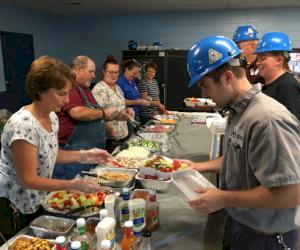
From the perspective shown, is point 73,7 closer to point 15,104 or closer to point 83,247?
point 15,104

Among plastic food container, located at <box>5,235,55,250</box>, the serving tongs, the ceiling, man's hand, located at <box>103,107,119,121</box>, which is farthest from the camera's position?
the ceiling

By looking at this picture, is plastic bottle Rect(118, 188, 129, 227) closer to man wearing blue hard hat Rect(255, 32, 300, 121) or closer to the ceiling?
man wearing blue hard hat Rect(255, 32, 300, 121)

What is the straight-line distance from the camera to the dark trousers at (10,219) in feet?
Answer: 4.70

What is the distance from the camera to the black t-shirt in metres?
2.04

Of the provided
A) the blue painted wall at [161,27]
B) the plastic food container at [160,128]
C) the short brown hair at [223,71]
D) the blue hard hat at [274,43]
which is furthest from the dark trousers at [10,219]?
the blue painted wall at [161,27]

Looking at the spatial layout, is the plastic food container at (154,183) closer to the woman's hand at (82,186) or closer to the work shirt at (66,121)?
the woman's hand at (82,186)

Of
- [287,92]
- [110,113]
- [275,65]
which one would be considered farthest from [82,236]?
[275,65]

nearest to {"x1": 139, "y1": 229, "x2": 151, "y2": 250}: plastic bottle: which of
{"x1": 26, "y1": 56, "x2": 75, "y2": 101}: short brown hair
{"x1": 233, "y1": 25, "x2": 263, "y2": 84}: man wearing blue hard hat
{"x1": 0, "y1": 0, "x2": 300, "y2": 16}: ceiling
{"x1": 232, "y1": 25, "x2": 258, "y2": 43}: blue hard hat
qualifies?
{"x1": 26, "y1": 56, "x2": 75, "y2": 101}: short brown hair

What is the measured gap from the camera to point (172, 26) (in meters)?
6.77

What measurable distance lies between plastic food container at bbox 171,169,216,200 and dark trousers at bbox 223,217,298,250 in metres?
0.20

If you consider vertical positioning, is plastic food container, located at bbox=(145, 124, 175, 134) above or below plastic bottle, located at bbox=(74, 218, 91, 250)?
below

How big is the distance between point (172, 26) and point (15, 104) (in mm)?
3727

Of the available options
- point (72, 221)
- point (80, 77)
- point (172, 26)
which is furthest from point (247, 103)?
point (172, 26)

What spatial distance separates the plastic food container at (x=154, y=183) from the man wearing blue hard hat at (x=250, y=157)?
1.76ft
